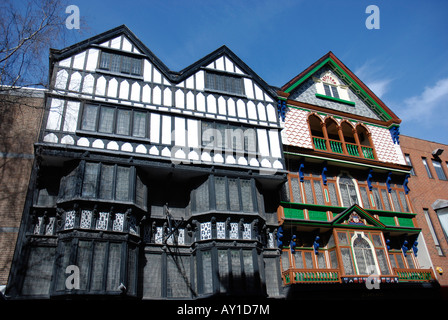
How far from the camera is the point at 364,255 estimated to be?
20.0m

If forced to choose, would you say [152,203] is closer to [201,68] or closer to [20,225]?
[20,225]

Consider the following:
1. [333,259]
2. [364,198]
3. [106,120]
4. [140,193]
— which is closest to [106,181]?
[140,193]

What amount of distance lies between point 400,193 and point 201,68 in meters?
14.8

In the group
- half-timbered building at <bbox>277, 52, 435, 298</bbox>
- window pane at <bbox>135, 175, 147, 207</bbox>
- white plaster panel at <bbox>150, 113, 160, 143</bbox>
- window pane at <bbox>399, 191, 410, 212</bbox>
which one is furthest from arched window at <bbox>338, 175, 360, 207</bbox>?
window pane at <bbox>135, 175, 147, 207</bbox>

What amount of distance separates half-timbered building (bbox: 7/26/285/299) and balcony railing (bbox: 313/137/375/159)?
3.77m

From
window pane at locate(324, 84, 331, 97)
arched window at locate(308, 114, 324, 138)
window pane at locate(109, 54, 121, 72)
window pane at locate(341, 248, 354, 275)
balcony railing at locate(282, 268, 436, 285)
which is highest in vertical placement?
window pane at locate(324, 84, 331, 97)

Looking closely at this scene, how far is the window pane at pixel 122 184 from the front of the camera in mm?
15867

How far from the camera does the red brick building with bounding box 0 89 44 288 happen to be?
15.8m

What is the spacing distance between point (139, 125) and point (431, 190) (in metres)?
20.5

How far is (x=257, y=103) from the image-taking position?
833 inches

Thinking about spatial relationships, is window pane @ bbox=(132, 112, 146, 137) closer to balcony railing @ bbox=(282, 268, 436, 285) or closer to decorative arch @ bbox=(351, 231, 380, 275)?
balcony railing @ bbox=(282, 268, 436, 285)

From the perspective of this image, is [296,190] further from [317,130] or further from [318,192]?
[317,130]

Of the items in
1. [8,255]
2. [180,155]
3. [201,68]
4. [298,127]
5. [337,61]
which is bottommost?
[8,255]
